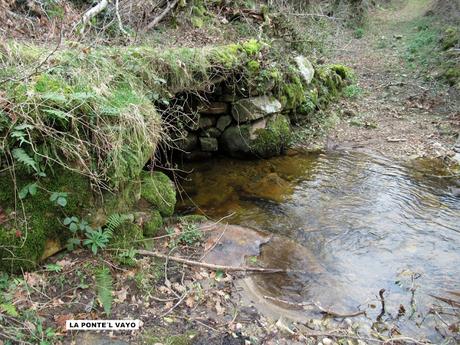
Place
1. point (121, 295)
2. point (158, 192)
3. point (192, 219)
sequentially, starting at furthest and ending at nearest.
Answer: point (192, 219) < point (158, 192) < point (121, 295)

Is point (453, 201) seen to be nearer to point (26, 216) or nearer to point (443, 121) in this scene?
point (443, 121)

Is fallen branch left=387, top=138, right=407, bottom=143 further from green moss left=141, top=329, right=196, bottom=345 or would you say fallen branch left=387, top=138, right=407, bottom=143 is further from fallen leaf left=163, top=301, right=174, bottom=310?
green moss left=141, top=329, right=196, bottom=345

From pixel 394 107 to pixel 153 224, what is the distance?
8.21m

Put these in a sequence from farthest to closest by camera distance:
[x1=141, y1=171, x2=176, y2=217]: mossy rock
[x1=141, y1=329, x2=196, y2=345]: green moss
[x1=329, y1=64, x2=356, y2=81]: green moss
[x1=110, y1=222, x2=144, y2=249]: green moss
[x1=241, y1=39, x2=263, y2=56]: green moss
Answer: [x1=329, y1=64, x2=356, y2=81]: green moss
[x1=241, y1=39, x2=263, y2=56]: green moss
[x1=141, y1=171, x2=176, y2=217]: mossy rock
[x1=110, y1=222, x2=144, y2=249]: green moss
[x1=141, y1=329, x2=196, y2=345]: green moss

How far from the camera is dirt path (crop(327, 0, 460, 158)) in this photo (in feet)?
28.1

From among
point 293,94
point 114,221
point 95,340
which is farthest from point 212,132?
point 95,340

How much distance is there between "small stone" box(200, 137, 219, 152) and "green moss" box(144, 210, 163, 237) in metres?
3.20

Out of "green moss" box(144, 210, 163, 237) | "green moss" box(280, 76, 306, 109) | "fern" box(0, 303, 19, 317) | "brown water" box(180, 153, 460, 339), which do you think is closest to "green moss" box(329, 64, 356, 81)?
"green moss" box(280, 76, 306, 109)

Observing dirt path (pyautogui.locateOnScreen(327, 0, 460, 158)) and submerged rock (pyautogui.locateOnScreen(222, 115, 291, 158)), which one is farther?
dirt path (pyautogui.locateOnScreen(327, 0, 460, 158))

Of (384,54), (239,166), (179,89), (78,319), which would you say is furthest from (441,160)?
(384,54)

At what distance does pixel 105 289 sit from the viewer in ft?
11.0

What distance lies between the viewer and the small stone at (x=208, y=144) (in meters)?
7.77

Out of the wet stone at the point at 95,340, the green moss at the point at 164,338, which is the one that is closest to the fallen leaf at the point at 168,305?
the green moss at the point at 164,338

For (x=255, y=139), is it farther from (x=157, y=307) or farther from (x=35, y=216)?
(x=35, y=216)
